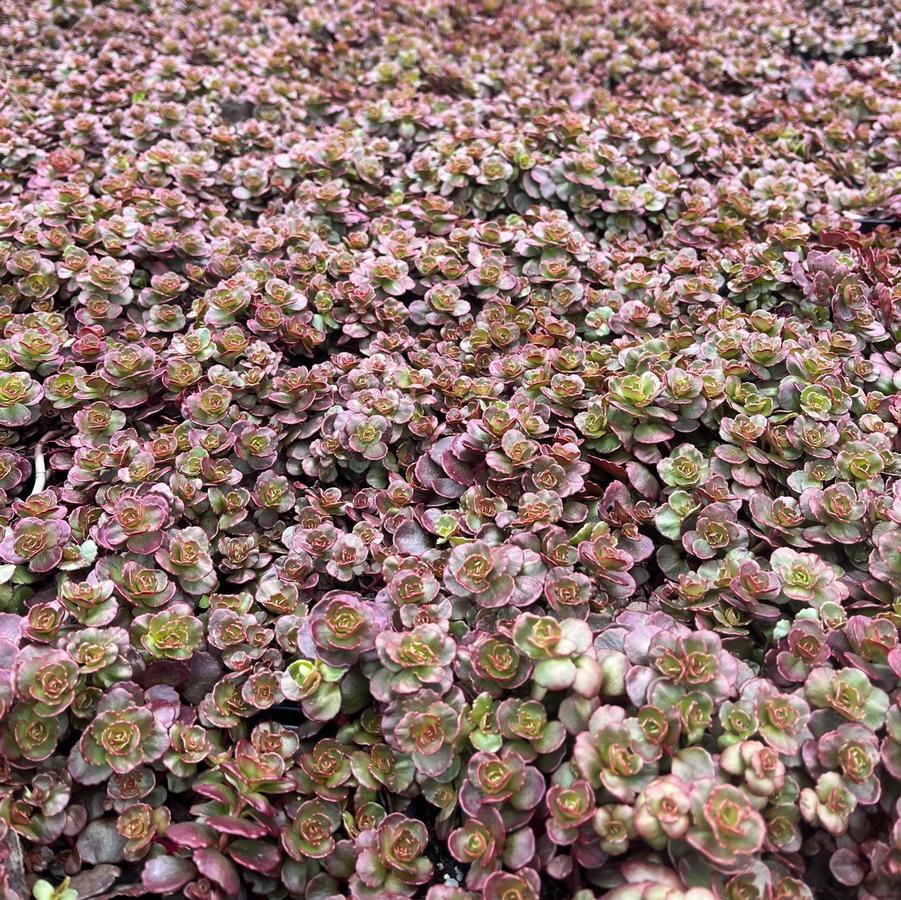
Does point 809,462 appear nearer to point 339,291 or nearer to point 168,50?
point 339,291

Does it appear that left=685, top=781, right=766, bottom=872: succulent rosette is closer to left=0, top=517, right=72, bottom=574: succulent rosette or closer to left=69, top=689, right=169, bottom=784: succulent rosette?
left=69, top=689, right=169, bottom=784: succulent rosette

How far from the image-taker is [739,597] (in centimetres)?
184

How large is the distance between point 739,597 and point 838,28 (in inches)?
167

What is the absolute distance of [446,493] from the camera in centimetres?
213

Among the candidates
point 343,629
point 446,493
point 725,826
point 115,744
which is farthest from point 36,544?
point 725,826

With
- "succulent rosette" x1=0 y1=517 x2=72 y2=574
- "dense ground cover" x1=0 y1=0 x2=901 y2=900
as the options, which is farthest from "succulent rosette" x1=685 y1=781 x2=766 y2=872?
"succulent rosette" x1=0 y1=517 x2=72 y2=574

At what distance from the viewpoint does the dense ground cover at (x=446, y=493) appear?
1541mm

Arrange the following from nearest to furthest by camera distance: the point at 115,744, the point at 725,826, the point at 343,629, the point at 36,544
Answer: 1. the point at 725,826
2. the point at 115,744
3. the point at 343,629
4. the point at 36,544

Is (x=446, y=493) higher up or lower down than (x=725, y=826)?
lower down

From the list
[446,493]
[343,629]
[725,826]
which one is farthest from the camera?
[446,493]

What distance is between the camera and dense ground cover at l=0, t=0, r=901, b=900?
154cm

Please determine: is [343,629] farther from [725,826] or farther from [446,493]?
[725,826]

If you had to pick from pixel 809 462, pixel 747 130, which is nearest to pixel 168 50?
pixel 747 130

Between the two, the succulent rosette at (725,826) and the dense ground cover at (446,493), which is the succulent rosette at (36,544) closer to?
the dense ground cover at (446,493)
